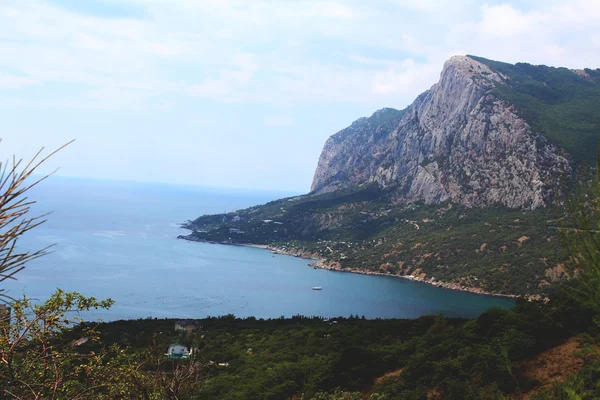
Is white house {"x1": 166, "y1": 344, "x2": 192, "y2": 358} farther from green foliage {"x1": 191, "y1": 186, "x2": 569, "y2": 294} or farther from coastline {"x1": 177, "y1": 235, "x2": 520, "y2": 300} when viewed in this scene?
green foliage {"x1": 191, "y1": 186, "x2": 569, "y2": 294}

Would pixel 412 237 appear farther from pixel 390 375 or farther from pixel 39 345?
pixel 39 345

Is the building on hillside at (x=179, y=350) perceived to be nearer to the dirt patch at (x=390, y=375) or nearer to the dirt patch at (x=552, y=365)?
the dirt patch at (x=390, y=375)

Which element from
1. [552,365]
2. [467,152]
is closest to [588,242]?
[552,365]

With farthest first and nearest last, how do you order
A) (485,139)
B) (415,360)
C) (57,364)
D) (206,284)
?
1. (485,139)
2. (206,284)
3. (415,360)
4. (57,364)

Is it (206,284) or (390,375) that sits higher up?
(390,375)

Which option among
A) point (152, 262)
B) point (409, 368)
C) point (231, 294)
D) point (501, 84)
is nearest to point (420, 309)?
point (231, 294)

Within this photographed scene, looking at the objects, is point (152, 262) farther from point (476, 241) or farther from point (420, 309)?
point (476, 241)

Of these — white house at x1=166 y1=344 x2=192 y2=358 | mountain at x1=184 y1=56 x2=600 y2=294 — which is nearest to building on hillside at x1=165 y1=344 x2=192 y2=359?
white house at x1=166 y1=344 x2=192 y2=358
